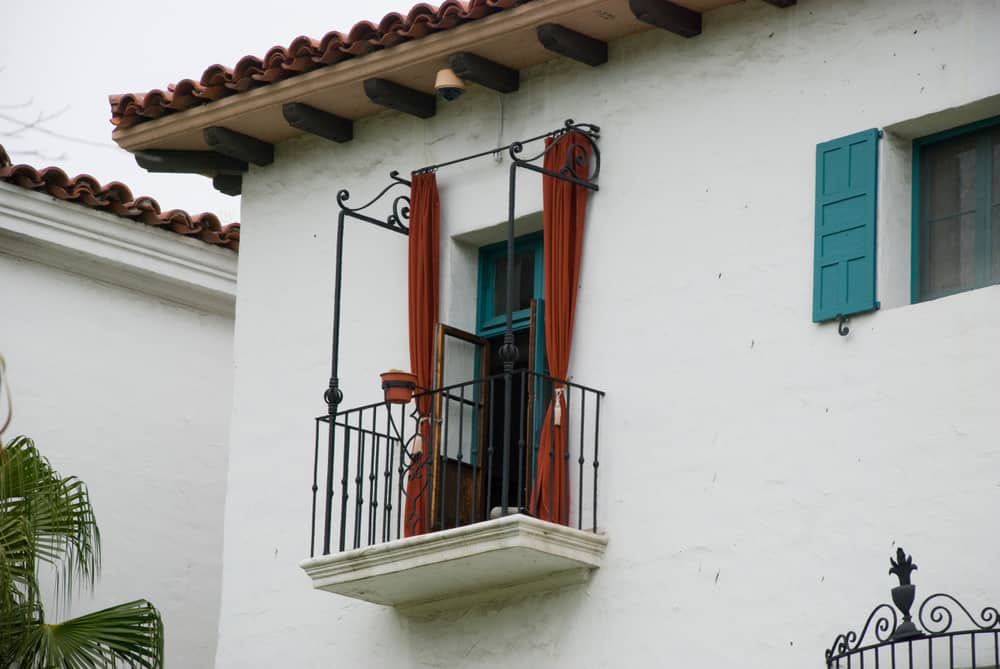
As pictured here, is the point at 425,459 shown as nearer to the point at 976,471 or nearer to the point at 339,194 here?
the point at 339,194

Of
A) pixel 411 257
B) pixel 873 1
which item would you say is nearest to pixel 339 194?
pixel 411 257

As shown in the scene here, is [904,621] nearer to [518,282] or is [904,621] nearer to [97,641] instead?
[518,282]

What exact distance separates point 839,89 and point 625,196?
1.44 meters

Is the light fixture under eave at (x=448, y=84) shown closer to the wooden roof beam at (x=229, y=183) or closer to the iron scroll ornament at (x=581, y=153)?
the iron scroll ornament at (x=581, y=153)

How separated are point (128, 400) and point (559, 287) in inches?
175

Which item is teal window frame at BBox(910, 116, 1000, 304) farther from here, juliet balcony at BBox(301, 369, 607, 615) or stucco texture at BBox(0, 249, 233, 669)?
stucco texture at BBox(0, 249, 233, 669)

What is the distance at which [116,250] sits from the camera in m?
14.6

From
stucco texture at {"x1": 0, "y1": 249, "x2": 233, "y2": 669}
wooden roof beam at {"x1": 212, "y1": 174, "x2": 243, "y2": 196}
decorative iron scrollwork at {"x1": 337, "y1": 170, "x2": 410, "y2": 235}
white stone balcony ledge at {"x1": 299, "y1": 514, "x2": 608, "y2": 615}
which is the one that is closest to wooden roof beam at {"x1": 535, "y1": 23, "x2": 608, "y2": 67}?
decorative iron scrollwork at {"x1": 337, "y1": 170, "x2": 410, "y2": 235}

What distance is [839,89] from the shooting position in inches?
419

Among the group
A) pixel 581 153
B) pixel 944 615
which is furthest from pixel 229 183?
pixel 944 615

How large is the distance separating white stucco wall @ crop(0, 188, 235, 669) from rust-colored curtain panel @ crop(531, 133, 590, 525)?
13.2ft

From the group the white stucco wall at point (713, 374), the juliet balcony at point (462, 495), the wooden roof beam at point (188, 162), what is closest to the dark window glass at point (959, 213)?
the white stucco wall at point (713, 374)

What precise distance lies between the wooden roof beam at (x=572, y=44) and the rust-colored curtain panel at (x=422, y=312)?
1.20 m

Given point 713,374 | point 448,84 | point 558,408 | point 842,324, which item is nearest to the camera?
point 842,324
